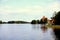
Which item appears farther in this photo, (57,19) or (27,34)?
(57,19)

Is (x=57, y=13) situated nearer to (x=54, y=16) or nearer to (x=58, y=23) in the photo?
(x=54, y=16)

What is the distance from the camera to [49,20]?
58312mm

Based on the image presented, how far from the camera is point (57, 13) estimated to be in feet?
191

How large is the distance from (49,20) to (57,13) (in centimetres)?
365

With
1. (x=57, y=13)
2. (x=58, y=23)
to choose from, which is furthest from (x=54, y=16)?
(x=58, y=23)

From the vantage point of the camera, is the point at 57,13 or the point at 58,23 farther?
the point at 57,13

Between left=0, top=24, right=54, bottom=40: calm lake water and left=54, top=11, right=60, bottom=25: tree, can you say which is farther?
A: left=54, top=11, right=60, bottom=25: tree

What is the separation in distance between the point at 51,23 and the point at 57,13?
4014mm

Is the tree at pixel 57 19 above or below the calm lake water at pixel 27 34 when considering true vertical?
above

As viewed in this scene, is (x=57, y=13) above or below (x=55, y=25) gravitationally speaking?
above

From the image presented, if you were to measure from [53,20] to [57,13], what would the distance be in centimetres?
332

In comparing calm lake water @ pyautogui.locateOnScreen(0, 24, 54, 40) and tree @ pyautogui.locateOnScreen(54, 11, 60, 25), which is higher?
tree @ pyautogui.locateOnScreen(54, 11, 60, 25)

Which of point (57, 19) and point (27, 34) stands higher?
point (57, 19)

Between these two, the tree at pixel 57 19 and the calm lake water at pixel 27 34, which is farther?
the tree at pixel 57 19
